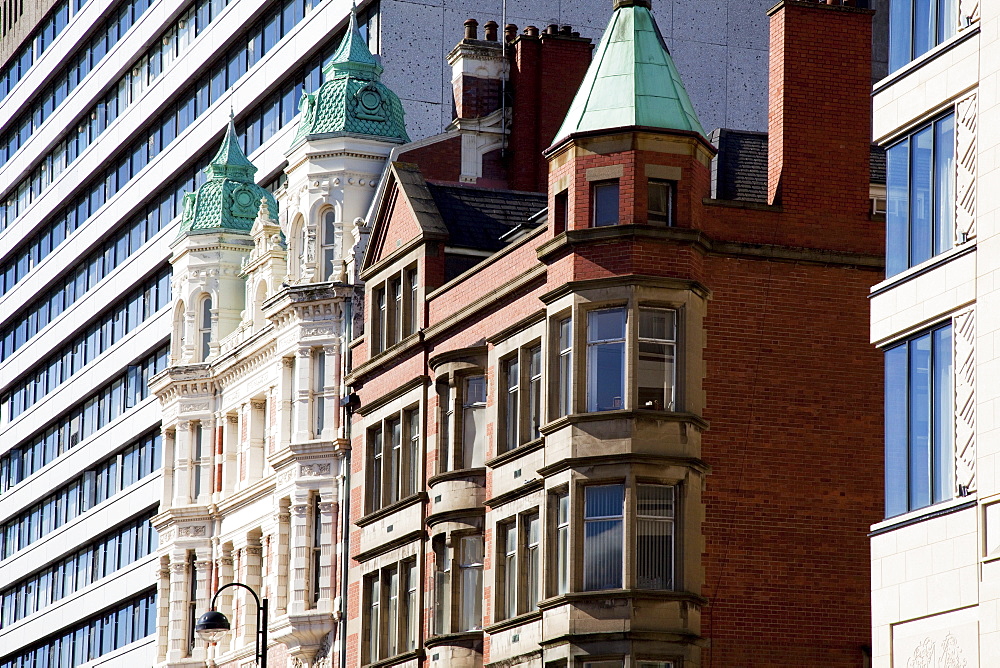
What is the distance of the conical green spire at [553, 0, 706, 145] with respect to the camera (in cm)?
4316

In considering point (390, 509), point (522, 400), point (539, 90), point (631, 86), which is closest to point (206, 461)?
point (539, 90)

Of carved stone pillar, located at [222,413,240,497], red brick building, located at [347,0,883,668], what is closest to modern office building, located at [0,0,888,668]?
carved stone pillar, located at [222,413,240,497]

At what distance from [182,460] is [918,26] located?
3675cm

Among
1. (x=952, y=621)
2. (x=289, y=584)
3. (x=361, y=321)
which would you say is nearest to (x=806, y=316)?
(x=952, y=621)

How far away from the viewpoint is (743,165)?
51.5m

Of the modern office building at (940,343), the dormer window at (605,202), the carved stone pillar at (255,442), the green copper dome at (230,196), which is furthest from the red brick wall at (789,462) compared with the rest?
the green copper dome at (230,196)

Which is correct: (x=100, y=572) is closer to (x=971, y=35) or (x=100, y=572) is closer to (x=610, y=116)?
(x=610, y=116)

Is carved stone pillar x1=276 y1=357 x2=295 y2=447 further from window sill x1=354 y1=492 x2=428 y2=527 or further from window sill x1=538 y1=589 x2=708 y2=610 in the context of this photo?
window sill x1=538 y1=589 x2=708 y2=610

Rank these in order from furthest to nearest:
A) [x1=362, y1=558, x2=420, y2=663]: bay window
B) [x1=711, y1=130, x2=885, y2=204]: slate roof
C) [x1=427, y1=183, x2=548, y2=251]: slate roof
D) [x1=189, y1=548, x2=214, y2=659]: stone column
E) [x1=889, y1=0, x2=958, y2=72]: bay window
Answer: [x1=189, y1=548, x2=214, y2=659]: stone column
[x1=427, y1=183, x2=548, y2=251]: slate roof
[x1=711, y1=130, x2=885, y2=204]: slate roof
[x1=362, y1=558, x2=420, y2=663]: bay window
[x1=889, y1=0, x2=958, y2=72]: bay window

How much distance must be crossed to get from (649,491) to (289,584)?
1949cm

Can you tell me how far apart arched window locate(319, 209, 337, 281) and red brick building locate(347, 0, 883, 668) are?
38.9ft

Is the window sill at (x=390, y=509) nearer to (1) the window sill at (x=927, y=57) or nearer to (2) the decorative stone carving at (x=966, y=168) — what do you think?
(1) the window sill at (x=927, y=57)

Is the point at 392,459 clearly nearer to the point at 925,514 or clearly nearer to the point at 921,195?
the point at 921,195

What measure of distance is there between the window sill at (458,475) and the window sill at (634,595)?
5.97 metres
